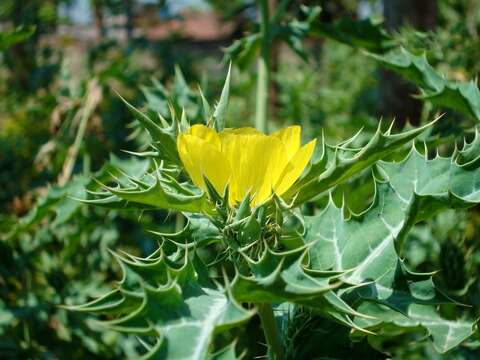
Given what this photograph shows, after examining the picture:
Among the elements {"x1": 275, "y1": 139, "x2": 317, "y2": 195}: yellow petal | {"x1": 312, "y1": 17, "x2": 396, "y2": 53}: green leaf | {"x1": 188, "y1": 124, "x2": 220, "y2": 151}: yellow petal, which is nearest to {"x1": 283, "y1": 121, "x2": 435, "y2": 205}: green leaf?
{"x1": 275, "y1": 139, "x2": 317, "y2": 195}: yellow petal

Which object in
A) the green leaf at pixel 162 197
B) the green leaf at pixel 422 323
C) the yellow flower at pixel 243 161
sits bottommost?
the green leaf at pixel 422 323

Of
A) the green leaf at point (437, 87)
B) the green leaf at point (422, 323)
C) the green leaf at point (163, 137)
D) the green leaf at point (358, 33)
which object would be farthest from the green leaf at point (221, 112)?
the green leaf at point (358, 33)

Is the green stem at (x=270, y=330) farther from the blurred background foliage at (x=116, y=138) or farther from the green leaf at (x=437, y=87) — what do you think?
the green leaf at (x=437, y=87)

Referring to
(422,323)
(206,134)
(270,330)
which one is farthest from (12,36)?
(422,323)

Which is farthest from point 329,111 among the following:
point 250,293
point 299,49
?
point 250,293

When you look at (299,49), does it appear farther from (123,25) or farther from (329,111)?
(329,111)
